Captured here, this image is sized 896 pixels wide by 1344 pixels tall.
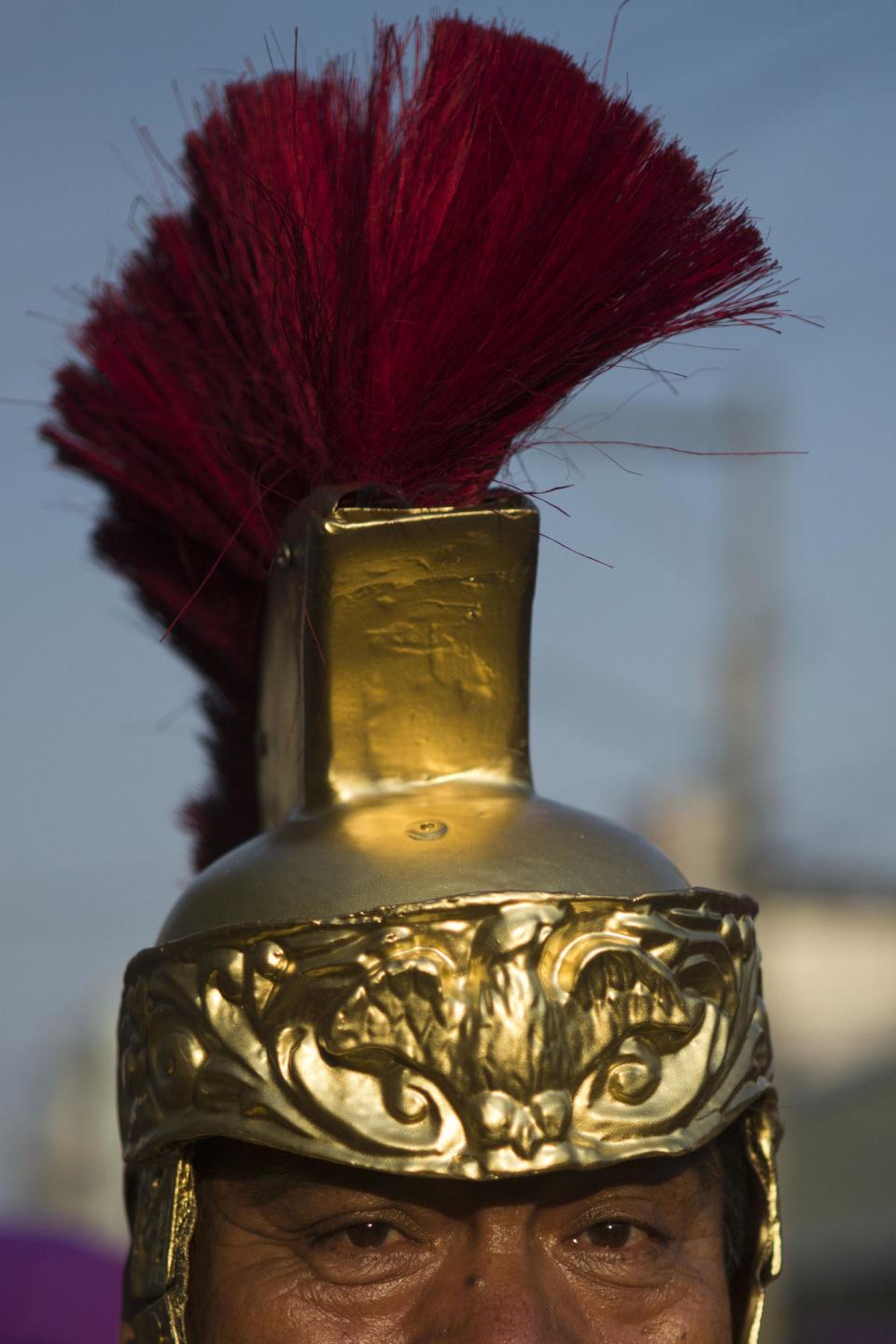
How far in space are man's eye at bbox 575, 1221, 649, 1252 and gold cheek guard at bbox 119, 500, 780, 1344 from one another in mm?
168

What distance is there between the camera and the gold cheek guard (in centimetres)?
184

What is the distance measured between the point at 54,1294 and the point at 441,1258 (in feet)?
10.5

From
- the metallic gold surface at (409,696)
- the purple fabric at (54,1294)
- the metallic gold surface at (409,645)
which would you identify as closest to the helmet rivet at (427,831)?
the metallic gold surface at (409,696)

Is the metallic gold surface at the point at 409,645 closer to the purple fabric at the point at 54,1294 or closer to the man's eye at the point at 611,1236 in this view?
the man's eye at the point at 611,1236

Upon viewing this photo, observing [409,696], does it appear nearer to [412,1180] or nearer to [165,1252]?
[412,1180]

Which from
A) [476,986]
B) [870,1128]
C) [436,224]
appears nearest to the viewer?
[476,986]

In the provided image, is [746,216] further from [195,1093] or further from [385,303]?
[195,1093]

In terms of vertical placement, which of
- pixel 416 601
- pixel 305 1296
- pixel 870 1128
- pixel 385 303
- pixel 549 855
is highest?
pixel 385 303

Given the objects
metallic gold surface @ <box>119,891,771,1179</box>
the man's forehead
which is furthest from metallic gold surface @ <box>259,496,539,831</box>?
the man's forehead

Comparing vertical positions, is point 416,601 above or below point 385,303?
below

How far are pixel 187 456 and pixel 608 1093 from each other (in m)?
1.00

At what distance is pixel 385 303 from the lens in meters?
2.09

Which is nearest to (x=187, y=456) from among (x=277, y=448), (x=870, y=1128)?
(x=277, y=448)

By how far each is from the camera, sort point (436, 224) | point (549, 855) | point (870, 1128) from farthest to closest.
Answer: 1. point (870, 1128)
2. point (436, 224)
3. point (549, 855)
